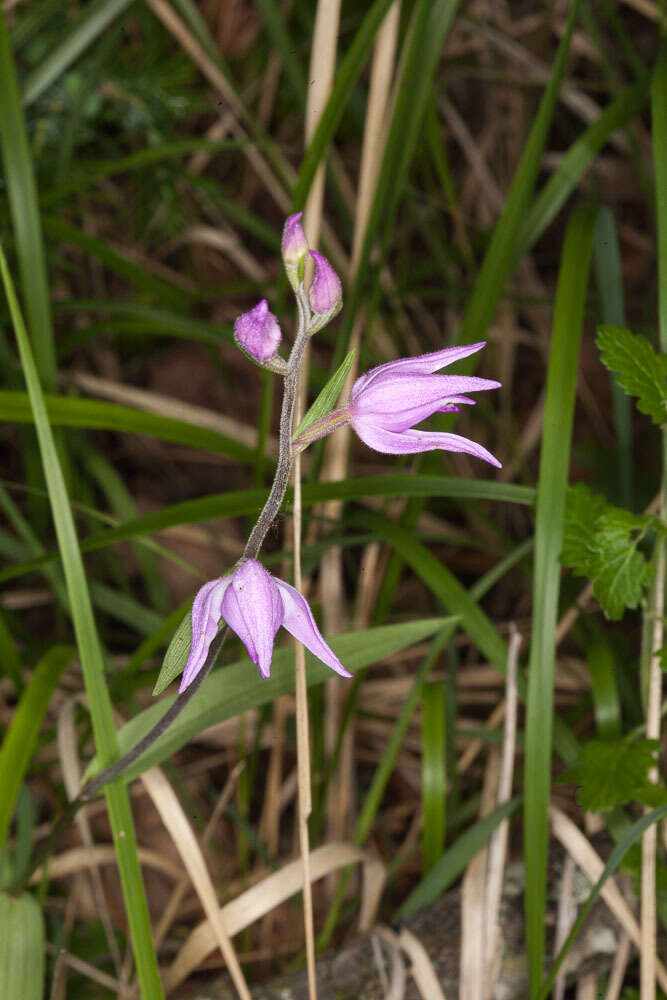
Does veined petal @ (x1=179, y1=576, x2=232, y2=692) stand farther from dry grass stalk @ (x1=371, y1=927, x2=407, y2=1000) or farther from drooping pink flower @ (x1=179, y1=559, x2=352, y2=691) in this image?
dry grass stalk @ (x1=371, y1=927, x2=407, y2=1000)

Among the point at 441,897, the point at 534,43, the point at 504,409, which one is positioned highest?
the point at 534,43

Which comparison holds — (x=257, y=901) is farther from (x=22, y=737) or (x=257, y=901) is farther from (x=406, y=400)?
(x=406, y=400)

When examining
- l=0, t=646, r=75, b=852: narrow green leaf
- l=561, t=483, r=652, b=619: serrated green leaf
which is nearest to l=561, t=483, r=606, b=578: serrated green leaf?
l=561, t=483, r=652, b=619: serrated green leaf

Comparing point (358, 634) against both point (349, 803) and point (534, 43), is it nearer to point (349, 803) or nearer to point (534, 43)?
point (349, 803)

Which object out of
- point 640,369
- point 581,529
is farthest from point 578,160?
point 581,529

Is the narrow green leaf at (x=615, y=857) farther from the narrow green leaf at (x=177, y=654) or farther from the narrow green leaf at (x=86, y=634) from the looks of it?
the narrow green leaf at (x=177, y=654)

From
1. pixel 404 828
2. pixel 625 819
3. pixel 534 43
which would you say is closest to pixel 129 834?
pixel 625 819
